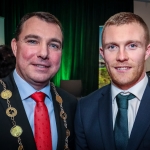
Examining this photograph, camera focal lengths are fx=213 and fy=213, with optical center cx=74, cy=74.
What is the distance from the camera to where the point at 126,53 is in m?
1.35

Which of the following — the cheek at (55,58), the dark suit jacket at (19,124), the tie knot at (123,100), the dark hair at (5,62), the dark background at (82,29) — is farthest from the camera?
the dark background at (82,29)

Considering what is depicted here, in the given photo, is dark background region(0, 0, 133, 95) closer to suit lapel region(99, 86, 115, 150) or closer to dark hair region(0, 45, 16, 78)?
dark hair region(0, 45, 16, 78)

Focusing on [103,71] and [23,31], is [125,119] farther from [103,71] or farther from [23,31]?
[103,71]

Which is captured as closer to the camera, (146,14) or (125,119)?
(125,119)

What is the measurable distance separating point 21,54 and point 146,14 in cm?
594

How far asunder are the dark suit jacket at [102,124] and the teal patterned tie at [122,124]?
0.11ft

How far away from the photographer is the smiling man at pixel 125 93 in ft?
4.33

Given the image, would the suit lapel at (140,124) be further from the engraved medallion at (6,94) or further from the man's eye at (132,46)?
the engraved medallion at (6,94)

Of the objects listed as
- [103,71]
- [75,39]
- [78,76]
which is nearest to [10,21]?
[75,39]

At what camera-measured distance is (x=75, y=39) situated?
6969 millimetres

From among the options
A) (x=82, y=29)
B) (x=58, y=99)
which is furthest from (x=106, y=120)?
(x=82, y=29)

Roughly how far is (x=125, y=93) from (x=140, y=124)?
232 millimetres

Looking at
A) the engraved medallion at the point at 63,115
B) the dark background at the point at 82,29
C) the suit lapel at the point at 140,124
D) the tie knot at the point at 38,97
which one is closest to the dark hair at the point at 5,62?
the tie knot at the point at 38,97

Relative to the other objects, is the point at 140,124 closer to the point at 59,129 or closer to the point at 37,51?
the point at 59,129
